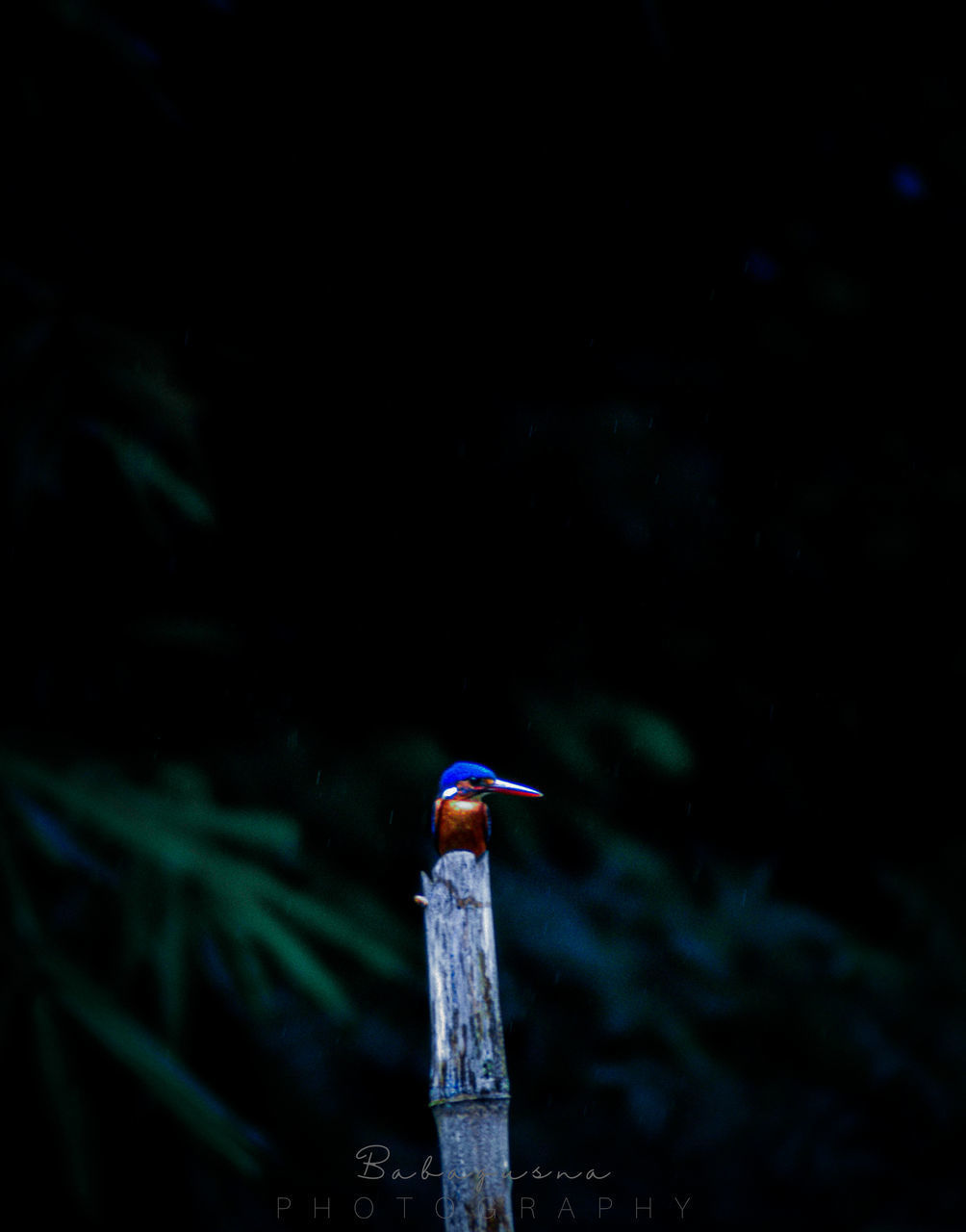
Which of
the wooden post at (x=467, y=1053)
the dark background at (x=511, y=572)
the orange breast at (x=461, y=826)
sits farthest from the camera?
the dark background at (x=511, y=572)

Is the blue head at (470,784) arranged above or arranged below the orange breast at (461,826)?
above

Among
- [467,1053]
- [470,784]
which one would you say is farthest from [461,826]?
[467,1053]

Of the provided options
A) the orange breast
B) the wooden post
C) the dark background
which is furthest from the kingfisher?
the dark background

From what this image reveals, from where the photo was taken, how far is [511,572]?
16.1 ft

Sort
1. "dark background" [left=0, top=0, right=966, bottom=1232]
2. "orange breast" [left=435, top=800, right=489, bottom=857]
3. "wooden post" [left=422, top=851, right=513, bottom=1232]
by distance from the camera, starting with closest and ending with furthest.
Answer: "wooden post" [left=422, top=851, right=513, bottom=1232], "orange breast" [left=435, top=800, right=489, bottom=857], "dark background" [left=0, top=0, right=966, bottom=1232]

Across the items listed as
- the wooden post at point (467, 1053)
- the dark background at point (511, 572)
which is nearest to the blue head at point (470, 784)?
the wooden post at point (467, 1053)

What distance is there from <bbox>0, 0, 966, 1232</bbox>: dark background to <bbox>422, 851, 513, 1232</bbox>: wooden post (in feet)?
4.46

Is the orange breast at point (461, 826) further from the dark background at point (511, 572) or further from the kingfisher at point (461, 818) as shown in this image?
the dark background at point (511, 572)

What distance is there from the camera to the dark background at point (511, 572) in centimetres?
386

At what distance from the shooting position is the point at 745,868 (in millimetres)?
5484

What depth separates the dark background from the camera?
3.86 m

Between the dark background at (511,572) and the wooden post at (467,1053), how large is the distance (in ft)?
4.46

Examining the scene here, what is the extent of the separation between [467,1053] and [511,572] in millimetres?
2894

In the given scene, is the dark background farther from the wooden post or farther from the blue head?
the wooden post
